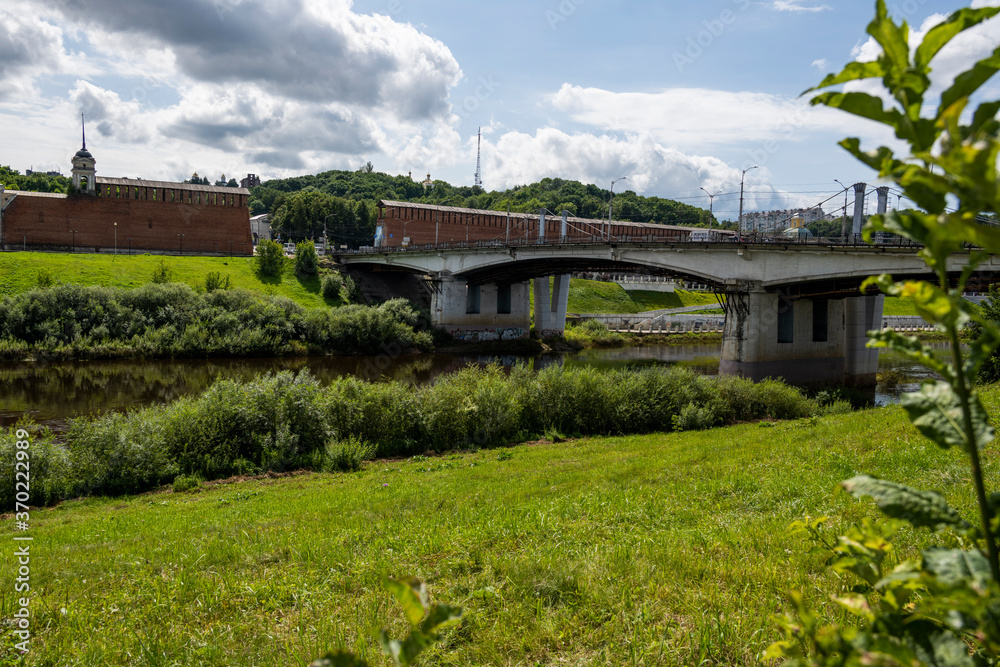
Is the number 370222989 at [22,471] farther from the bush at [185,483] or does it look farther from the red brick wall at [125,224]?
the red brick wall at [125,224]

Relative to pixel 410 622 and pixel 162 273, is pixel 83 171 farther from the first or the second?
pixel 410 622

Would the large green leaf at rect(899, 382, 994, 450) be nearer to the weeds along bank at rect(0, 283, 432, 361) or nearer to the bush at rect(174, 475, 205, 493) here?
the bush at rect(174, 475, 205, 493)

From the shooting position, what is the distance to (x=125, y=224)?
73.6m

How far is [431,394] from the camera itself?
2042 cm

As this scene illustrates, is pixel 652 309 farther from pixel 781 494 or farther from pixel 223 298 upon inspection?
pixel 781 494

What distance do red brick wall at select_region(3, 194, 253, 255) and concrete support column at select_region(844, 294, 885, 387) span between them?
6833 centimetres

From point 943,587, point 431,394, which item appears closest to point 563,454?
point 431,394

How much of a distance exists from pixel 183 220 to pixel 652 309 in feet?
198

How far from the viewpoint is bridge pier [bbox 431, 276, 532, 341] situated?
2314 inches

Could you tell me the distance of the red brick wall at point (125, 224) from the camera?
68.6 m

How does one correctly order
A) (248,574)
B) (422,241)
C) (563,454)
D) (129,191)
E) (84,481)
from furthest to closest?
(422,241), (129,191), (563,454), (84,481), (248,574)

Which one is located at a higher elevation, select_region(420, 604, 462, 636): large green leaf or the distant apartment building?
the distant apartment building

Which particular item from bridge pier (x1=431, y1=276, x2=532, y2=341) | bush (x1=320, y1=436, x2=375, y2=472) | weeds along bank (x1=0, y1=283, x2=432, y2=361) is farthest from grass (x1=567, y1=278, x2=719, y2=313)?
bush (x1=320, y1=436, x2=375, y2=472)

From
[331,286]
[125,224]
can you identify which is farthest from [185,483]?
[125,224]
